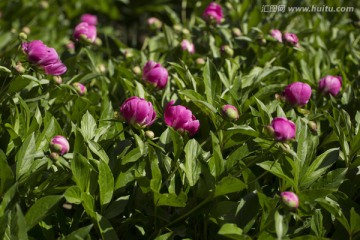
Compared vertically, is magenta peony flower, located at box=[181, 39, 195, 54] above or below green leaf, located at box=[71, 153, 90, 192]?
below

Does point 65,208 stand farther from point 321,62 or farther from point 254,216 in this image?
point 321,62

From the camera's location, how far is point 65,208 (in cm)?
170

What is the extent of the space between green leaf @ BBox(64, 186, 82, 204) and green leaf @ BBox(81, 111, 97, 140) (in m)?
0.25

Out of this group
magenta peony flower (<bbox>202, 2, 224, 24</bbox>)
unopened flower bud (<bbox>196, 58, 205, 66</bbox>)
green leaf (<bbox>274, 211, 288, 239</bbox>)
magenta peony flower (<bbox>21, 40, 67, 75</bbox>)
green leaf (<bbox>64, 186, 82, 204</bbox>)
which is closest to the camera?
green leaf (<bbox>274, 211, 288, 239</bbox>)

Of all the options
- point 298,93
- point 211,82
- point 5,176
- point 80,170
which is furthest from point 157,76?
point 5,176

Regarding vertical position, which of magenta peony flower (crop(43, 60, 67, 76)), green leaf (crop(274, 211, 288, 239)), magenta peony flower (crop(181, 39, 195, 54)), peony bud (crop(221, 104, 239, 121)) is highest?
peony bud (crop(221, 104, 239, 121))

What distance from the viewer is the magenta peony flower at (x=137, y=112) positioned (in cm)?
141

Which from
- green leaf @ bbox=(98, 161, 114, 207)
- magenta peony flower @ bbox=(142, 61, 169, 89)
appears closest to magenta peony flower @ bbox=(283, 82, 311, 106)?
magenta peony flower @ bbox=(142, 61, 169, 89)

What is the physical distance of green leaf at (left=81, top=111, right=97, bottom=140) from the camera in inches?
60.1

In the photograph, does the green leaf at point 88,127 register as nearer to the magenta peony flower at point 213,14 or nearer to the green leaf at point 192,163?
the green leaf at point 192,163

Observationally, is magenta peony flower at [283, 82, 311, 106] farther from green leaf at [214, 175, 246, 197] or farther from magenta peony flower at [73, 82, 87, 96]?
magenta peony flower at [73, 82, 87, 96]

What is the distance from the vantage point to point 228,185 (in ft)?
4.18

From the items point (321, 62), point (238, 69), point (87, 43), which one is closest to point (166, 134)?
point (87, 43)

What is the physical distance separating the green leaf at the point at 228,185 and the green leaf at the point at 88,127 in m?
0.44
